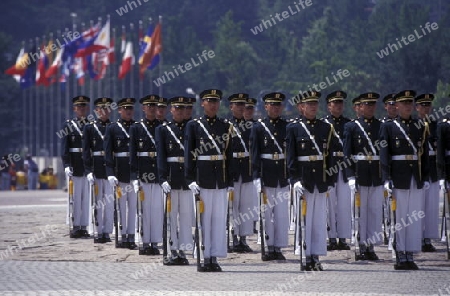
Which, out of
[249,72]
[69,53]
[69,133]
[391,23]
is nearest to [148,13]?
[249,72]

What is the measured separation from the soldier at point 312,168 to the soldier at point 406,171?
772 mm

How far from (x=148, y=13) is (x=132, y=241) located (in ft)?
318

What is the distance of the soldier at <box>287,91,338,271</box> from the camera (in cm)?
1605

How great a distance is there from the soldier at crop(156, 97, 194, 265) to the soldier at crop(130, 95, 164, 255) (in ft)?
4.97

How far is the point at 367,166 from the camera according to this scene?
1769 centimetres

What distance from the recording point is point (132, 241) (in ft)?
64.5

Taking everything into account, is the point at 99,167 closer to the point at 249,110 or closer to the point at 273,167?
the point at 249,110

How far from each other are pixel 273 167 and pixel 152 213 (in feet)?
6.86

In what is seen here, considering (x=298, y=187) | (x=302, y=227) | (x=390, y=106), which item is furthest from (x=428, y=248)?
(x=298, y=187)

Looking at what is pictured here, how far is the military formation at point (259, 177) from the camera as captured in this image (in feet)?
52.8

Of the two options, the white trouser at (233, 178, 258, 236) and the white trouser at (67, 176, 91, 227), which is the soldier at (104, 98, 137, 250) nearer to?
the white trouser at (233, 178, 258, 236)

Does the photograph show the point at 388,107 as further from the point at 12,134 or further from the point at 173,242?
the point at 12,134

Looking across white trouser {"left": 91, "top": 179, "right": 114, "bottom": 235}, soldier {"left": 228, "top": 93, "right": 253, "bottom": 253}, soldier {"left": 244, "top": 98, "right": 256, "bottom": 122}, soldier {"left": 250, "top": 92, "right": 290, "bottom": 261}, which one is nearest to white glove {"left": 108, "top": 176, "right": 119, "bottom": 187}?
white trouser {"left": 91, "top": 179, "right": 114, "bottom": 235}

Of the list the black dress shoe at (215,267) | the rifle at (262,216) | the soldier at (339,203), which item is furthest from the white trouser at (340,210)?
the black dress shoe at (215,267)
